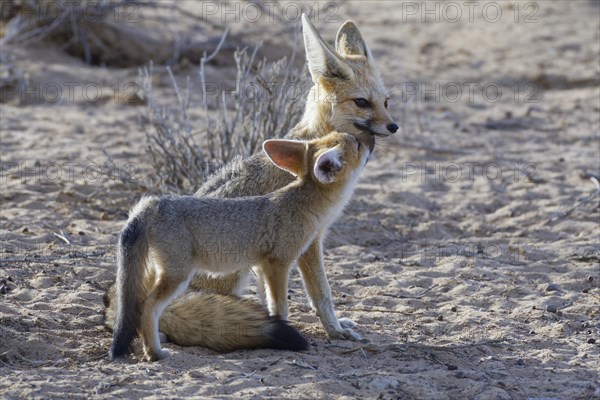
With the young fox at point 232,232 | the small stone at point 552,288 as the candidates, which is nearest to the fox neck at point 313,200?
the young fox at point 232,232

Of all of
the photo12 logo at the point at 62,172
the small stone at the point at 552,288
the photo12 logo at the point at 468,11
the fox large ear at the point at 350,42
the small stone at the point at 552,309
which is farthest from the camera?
the photo12 logo at the point at 468,11

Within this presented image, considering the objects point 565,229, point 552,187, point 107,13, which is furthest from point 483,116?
point 107,13

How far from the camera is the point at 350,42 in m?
7.25

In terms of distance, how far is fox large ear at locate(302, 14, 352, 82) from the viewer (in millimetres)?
6465

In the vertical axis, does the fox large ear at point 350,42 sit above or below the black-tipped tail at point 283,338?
above

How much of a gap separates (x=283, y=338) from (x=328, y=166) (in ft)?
3.32

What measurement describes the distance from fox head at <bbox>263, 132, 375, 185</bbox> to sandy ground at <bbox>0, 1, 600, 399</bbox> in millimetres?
993

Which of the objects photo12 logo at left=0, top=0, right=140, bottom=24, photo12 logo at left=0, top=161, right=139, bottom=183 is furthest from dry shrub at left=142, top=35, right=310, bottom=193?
photo12 logo at left=0, top=0, right=140, bottom=24

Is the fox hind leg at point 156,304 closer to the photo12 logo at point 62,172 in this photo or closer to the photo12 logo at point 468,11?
the photo12 logo at point 62,172

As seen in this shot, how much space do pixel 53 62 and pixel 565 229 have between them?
7138 millimetres

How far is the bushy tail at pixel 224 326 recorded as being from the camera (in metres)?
5.35

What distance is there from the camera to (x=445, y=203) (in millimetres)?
9266

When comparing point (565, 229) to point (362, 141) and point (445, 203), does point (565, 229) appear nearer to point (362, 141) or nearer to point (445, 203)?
point (445, 203)

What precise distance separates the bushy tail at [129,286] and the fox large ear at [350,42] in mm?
2710
